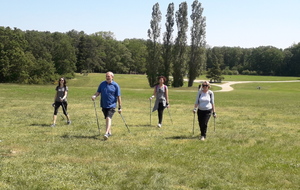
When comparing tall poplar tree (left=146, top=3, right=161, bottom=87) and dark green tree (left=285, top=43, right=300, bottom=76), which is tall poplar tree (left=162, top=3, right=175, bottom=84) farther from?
dark green tree (left=285, top=43, right=300, bottom=76)

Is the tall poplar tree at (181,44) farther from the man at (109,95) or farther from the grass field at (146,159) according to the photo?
the man at (109,95)

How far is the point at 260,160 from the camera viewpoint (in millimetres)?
8062

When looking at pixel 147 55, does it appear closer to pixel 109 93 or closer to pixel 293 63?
pixel 109 93

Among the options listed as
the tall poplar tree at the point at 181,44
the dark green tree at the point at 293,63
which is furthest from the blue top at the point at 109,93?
the dark green tree at the point at 293,63

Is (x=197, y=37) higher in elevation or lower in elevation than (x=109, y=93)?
higher

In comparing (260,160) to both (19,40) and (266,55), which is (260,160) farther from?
(266,55)

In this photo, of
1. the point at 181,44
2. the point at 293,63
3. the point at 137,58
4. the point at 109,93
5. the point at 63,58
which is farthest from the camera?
the point at 293,63

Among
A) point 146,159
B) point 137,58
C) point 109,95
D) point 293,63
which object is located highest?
point 137,58

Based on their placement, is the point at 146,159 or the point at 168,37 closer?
the point at 146,159

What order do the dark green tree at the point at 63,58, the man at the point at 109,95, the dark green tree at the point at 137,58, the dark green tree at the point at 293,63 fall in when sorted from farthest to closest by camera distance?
1. the dark green tree at the point at 293,63
2. the dark green tree at the point at 137,58
3. the dark green tree at the point at 63,58
4. the man at the point at 109,95

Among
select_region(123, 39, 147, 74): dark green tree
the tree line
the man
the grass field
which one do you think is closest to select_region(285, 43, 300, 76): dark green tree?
select_region(123, 39, 147, 74): dark green tree

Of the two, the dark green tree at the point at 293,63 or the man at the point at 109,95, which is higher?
the dark green tree at the point at 293,63

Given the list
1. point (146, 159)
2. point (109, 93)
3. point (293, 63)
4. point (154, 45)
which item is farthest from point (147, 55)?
point (293, 63)

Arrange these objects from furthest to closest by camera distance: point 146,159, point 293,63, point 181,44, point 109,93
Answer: point 293,63 < point 181,44 < point 109,93 < point 146,159
